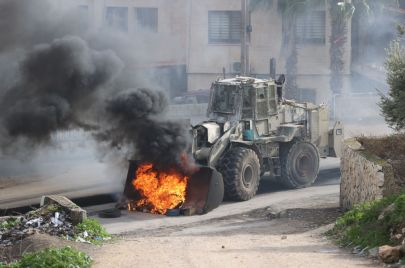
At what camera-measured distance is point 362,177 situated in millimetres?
17156

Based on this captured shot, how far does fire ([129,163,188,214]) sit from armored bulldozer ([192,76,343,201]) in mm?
964

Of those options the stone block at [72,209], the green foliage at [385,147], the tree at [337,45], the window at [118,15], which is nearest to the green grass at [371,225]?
the green foliage at [385,147]

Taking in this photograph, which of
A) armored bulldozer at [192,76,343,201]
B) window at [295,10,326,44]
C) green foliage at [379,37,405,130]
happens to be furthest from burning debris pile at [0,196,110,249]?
window at [295,10,326,44]

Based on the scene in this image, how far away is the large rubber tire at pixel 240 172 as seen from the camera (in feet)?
66.5

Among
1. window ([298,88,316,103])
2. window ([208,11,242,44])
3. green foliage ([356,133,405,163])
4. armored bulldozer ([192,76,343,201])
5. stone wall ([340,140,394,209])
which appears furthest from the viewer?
window ([298,88,316,103])

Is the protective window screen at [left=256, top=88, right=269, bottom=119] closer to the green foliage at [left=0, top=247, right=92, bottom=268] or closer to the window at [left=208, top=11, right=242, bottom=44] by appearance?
the green foliage at [left=0, top=247, right=92, bottom=268]

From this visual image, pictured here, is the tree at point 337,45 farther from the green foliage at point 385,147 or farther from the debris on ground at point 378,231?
the debris on ground at point 378,231

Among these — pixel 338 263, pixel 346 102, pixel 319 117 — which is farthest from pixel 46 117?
pixel 346 102

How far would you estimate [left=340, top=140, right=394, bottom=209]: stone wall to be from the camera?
16.2m

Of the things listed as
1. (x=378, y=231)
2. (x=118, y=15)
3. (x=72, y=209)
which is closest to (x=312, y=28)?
(x=118, y=15)

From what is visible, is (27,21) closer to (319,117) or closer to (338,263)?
(319,117)

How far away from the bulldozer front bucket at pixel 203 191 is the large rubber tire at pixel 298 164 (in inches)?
120

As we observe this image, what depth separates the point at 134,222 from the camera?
18.5m

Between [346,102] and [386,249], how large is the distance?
25511 mm
